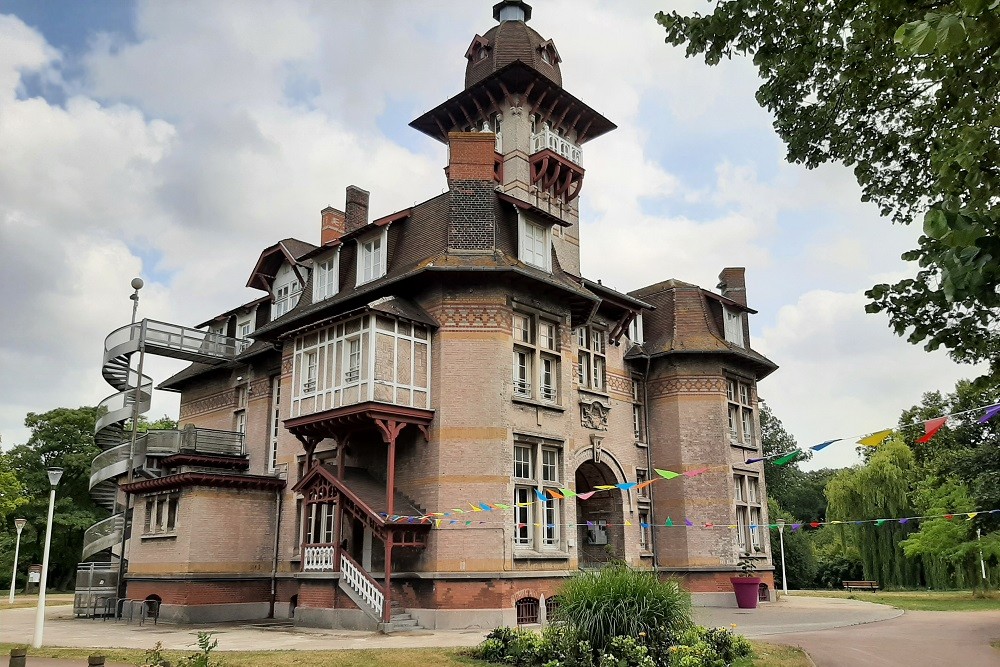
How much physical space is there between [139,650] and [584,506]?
15.0 metres

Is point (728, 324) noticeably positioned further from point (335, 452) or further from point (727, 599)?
point (335, 452)

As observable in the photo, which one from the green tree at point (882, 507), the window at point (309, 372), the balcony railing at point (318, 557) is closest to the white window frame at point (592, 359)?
the window at point (309, 372)

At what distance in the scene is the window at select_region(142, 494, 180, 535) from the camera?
24531mm

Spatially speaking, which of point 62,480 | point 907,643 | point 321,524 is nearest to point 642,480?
point 321,524

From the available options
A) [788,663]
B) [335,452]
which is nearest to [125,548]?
[335,452]

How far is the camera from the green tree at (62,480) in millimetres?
47156

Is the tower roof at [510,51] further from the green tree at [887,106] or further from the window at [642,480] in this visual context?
the green tree at [887,106]

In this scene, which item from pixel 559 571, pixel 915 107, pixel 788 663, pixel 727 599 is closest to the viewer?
pixel 915 107

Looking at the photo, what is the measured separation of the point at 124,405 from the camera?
91.4ft

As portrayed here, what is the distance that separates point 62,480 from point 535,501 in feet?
130

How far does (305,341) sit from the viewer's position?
22078 mm

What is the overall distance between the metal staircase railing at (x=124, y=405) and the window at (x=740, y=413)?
57.8 feet

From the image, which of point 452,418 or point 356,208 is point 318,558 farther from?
point 356,208

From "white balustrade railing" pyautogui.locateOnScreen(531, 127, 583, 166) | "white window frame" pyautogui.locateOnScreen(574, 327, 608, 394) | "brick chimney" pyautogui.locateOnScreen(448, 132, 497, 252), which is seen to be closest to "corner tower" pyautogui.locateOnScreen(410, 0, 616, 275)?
"white balustrade railing" pyautogui.locateOnScreen(531, 127, 583, 166)
